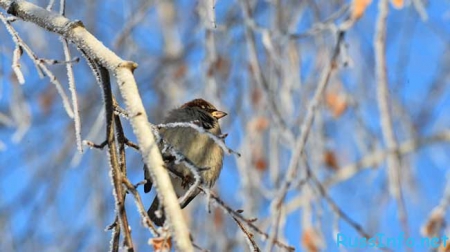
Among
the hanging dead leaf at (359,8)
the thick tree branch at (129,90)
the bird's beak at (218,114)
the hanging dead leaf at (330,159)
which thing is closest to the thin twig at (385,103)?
the hanging dead leaf at (359,8)

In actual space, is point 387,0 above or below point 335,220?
above

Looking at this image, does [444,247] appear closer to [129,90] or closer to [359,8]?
[359,8]

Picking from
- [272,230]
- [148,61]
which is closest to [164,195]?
[272,230]

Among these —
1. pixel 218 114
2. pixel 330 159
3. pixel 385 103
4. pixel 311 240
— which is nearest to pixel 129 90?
pixel 385 103

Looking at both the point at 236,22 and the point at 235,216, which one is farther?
the point at 236,22

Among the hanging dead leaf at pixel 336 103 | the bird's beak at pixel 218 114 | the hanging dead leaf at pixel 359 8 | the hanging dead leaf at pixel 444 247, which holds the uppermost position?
the hanging dead leaf at pixel 336 103

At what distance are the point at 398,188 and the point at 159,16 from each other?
9.89 feet

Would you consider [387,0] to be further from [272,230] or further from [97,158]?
[97,158]

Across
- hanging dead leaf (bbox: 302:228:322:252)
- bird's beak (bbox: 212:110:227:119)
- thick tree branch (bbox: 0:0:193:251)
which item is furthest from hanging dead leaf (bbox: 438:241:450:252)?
bird's beak (bbox: 212:110:227:119)

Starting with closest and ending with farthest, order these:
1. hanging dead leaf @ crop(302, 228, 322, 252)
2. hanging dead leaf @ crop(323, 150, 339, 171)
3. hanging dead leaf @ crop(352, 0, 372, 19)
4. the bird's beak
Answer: hanging dead leaf @ crop(352, 0, 372, 19), hanging dead leaf @ crop(302, 228, 322, 252), the bird's beak, hanging dead leaf @ crop(323, 150, 339, 171)

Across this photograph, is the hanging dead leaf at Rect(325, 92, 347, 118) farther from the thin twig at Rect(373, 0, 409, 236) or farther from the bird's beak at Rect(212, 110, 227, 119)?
the thin twig at Rect(373, 0, 409, 236)

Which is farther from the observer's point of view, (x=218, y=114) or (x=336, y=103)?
(x=336, y=103)

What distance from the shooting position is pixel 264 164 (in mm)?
3365

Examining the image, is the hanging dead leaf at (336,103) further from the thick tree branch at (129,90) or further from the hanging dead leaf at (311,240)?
the thick tree branch at (129,90)
